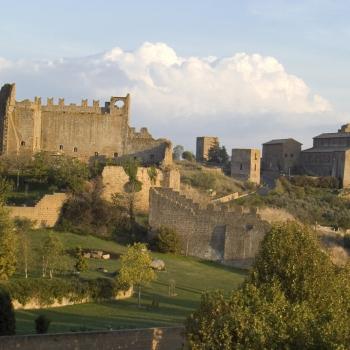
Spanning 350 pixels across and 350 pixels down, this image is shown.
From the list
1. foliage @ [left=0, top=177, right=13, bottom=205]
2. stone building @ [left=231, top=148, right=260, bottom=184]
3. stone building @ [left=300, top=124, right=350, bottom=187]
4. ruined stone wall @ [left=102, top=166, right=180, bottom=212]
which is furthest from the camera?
stone building @ [left=300, top=124, right=350, bottom=187]

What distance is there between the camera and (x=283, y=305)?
2262 centimetres

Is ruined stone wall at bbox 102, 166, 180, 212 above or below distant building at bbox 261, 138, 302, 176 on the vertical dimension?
below

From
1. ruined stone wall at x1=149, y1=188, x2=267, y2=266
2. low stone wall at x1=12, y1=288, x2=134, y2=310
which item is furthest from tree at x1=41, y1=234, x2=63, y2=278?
ruined stone wall at x1=149, y1=188, x2=267, y2=266

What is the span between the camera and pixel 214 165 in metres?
72.9

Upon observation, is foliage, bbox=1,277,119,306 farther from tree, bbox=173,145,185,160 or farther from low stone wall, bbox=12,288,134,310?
tree, bbox=173,145,185,160

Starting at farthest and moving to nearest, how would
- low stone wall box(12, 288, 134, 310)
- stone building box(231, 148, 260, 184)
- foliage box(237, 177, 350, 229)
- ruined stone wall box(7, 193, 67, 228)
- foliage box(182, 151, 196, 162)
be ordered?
foliage box(182, 151, 196, 162) → stone building box(231, 148, 260, 184) → foliage box(237, 177, 350, 229) → ruined stone wall box(7, 193, 67, 228) → low stone wall box(12, 288, 134, 310)

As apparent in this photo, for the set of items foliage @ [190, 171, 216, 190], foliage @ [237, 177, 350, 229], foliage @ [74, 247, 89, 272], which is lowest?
foliage @ [74, 247, 89, 272]

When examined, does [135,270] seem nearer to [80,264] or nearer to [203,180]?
[80,264]

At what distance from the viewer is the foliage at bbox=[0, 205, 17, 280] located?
30.9 m

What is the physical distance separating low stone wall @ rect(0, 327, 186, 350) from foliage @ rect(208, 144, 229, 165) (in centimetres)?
4816

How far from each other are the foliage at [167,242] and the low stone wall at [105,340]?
52.6 feet

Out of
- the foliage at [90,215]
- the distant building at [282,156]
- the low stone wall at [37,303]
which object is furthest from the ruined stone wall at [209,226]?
the distant building at [282,156]

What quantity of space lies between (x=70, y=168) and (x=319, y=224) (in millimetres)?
16350

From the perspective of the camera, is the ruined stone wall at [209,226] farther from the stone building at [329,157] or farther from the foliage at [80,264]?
the stone building at [329,157]
